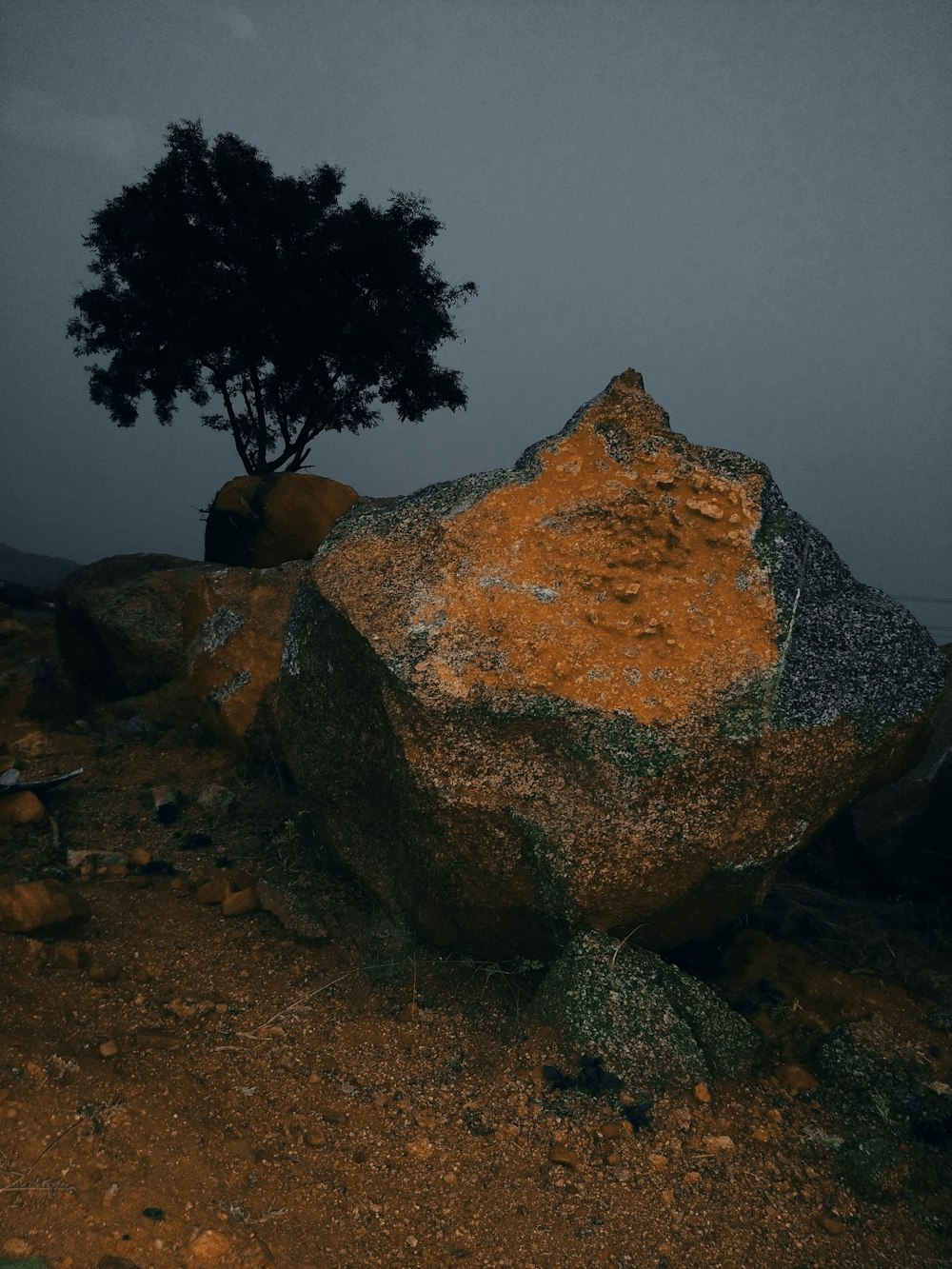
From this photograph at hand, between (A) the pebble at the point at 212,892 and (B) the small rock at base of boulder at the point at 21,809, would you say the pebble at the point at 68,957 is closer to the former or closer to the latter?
(A) the pebble at the point at 212,892

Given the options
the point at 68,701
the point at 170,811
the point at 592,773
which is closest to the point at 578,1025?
the point at 592,773

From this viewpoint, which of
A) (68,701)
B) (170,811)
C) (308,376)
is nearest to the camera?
(170,811)

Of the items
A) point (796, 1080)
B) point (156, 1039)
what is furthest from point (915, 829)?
point (156, 1039)

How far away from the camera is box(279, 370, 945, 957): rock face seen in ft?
11.0

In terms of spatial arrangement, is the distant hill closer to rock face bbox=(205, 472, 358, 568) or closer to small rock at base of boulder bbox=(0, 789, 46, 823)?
rock face bbox=(205, 472, 358, 568)

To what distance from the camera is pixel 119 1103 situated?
2619 millimetres

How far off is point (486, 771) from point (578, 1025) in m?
1.00

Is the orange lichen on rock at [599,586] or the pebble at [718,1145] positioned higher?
the orange lichen on rock at [599,586]

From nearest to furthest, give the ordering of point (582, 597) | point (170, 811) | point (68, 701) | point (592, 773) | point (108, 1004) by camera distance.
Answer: point (108, 1004) < point (592, 773) < point (582, 597) < point (170, 811) < point (68, 701)

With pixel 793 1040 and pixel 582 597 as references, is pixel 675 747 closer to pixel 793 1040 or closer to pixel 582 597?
pixel 582 597

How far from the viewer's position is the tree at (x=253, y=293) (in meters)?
13.7

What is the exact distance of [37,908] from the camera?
349cm

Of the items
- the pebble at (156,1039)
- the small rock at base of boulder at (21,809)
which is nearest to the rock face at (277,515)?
the small rock at base of boulder at (21,809)

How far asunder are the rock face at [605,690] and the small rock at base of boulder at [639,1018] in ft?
0.58
